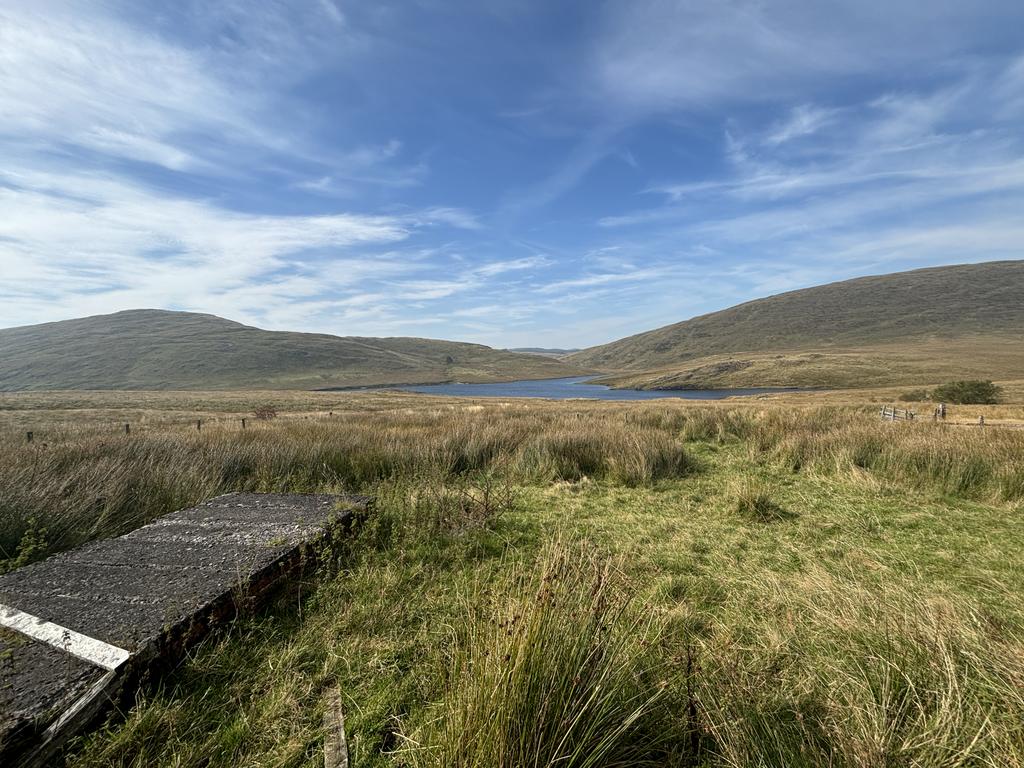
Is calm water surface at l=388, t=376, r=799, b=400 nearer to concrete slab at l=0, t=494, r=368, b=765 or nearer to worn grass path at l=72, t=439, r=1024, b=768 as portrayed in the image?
worn grass path at l=72, t=439, r=1024, b=768

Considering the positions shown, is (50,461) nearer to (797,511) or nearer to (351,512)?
(351,512)

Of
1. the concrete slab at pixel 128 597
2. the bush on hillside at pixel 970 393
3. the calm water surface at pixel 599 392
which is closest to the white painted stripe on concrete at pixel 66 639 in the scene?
the concrete slab at pixel 128 597

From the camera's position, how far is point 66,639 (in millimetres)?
2486

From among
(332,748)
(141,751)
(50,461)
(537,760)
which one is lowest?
(332,748)

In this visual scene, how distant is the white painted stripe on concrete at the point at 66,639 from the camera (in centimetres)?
234

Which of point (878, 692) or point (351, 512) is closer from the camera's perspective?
point (878, 692)

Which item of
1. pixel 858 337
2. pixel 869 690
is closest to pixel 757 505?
pixel 869 690

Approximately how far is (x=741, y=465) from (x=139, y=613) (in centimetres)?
921

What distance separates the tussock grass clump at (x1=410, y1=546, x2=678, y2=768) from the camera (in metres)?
1.70

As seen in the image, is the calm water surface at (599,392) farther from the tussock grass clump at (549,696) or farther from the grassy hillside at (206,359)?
the tussock grass clump at (549,696)

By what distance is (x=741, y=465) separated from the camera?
8.86 meters

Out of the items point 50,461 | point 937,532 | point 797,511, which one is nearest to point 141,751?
point 50,461

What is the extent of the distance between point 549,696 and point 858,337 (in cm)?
16442

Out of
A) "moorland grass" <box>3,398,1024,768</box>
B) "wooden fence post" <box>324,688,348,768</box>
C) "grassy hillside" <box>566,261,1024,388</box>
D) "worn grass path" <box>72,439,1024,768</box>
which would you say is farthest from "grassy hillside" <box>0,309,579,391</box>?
"wooden fence post" <box>324,688,348,768</box>
